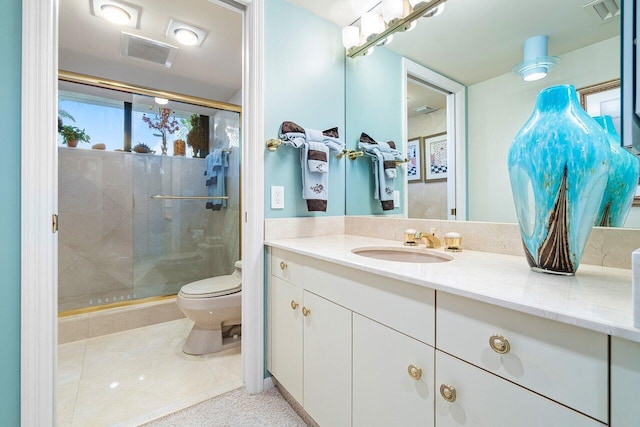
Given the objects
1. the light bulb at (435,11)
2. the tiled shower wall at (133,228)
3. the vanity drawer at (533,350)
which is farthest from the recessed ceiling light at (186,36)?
the vanity drawer at (533,350)

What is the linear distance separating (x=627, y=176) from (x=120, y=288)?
331cm

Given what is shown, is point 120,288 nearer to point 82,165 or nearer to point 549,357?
point 82,165

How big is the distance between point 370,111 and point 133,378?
82.9 inches

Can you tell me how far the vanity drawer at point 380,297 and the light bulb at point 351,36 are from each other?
1414mm

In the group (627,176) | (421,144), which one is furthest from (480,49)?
(627,176)

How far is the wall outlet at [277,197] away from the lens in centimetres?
153

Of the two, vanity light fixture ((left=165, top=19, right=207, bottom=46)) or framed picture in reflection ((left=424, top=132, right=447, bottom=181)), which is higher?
vanity light fixture ((left=165, top=19, right=207, bottom=46))

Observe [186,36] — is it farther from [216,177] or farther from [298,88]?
[216,177]

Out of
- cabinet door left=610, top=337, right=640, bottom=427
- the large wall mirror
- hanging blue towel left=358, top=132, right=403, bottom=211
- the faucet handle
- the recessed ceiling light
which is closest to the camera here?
cabinet door left=610, top=337, right=640, bottom=427

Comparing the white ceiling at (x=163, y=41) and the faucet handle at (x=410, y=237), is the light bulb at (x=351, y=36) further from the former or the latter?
the faucet handle at (x=410, y=237)

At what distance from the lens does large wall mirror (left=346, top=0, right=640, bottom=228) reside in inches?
35.8

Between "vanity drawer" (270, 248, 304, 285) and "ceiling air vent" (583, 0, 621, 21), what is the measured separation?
1300 millimetres

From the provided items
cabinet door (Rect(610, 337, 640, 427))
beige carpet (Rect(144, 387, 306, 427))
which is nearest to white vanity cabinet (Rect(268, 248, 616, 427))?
cabinet door (Rect(610, 337, 640, 427))

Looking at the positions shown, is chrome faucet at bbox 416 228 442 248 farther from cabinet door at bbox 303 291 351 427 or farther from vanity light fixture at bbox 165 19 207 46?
vanity light fixture at bbox 165 19 207 46
